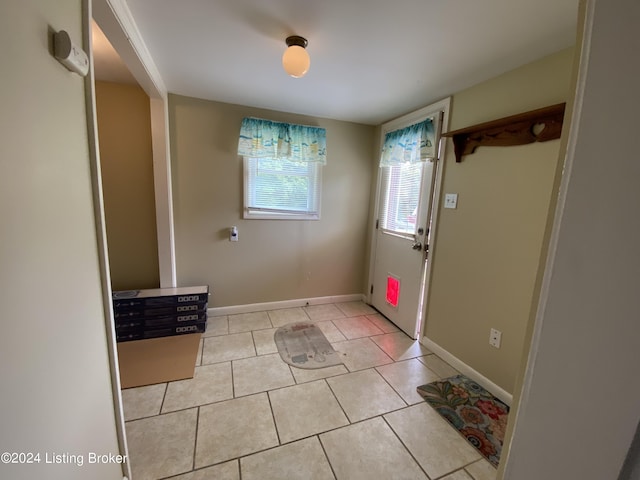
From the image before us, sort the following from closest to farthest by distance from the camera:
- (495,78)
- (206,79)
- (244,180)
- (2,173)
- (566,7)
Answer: (2,173), (566,7), (495,78), (206,79), (244,180)

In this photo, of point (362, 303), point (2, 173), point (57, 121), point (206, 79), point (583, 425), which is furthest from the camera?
point (362, 303)

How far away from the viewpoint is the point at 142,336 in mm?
2479

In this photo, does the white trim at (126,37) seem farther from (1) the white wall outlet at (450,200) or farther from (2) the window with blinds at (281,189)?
(1) the white wall outlet at (450,200)

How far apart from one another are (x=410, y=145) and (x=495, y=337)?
179 cm

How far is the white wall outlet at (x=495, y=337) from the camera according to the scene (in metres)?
1.86

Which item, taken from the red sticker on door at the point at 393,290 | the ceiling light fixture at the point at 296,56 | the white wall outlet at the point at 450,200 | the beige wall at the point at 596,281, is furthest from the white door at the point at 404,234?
the beige wall at the point at 596,281

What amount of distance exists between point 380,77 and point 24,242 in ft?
7.14

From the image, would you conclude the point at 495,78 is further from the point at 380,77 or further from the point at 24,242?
the point at 24,242

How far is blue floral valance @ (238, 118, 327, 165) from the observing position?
2.69 m

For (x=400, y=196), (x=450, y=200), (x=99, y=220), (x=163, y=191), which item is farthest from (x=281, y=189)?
(x=99, y=220)

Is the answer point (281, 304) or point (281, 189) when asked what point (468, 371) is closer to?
point (281, 304)

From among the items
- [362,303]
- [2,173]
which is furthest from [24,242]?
[362,303]

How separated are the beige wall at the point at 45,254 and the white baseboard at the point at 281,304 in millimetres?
1947

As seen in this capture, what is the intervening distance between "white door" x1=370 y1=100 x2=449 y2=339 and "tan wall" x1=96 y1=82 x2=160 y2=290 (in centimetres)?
247
